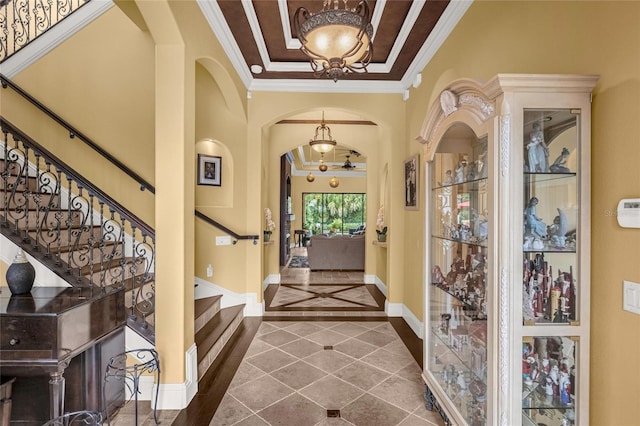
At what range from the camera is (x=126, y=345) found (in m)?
2.73

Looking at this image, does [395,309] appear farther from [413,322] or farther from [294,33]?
[294,33]

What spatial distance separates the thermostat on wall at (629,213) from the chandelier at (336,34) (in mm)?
1689

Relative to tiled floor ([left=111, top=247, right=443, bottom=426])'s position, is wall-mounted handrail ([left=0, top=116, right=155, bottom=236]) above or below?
above

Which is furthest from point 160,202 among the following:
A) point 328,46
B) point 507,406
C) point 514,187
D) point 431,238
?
point 507,406

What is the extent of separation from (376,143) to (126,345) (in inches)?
230

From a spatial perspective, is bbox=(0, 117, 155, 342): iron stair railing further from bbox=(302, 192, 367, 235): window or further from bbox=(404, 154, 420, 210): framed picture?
bbox=(302, 192, 367, 235): window

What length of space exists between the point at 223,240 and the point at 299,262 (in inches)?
230

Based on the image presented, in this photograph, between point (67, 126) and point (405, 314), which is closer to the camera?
point (67, 126)

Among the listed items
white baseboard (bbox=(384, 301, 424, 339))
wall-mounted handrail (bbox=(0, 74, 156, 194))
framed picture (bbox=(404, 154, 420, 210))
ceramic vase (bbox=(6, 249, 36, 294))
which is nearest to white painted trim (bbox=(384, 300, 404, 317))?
white baseboard (bbox=(384, 301, 424, 339))

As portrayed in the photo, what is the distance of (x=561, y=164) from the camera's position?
1.64m

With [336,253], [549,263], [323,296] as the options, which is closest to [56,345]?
[549,263]

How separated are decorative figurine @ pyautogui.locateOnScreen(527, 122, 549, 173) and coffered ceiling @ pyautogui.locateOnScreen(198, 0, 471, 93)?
74.0 inches

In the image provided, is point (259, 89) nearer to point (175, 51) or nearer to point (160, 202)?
point (175, 51)

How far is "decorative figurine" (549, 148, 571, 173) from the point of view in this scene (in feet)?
5.33
